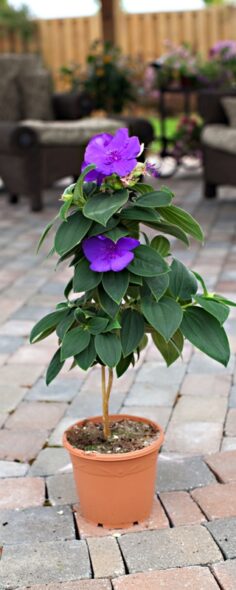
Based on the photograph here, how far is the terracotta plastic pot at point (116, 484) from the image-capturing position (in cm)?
177

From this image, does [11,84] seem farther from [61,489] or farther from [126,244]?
[126,244]

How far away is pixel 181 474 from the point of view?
2.06 m

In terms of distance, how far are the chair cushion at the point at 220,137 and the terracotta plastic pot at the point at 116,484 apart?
3820 mm

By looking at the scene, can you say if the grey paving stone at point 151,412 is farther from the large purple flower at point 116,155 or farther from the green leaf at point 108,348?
the large purple flower at point 116,155

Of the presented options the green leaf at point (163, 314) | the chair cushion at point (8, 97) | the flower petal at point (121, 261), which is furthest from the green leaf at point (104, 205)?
the chair cushion at point (8, 97)

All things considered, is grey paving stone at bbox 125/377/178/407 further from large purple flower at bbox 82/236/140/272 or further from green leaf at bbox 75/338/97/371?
large purple flower at bbox 82/236/140/272

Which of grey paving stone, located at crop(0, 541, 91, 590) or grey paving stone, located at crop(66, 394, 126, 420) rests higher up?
grey paving stone, located at crop(0, 541, 91, 590)

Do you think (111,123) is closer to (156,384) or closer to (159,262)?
(156,384)

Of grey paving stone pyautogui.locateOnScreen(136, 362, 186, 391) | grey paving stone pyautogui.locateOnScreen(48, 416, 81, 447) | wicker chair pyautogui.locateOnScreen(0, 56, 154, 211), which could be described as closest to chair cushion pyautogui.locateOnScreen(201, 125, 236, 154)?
wicker chair pyautogui.locateOnScreen(0, 56, 154, 211)

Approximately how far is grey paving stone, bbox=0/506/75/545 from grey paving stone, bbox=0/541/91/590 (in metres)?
0.04

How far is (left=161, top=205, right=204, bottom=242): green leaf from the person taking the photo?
172cm

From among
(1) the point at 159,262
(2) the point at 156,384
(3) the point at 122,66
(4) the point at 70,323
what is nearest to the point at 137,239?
(1) the point at 159,262

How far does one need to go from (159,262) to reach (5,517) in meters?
0.67

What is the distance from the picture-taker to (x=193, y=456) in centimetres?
216
